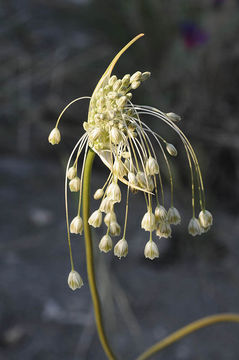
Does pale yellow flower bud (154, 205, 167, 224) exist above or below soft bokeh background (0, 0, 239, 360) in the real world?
above

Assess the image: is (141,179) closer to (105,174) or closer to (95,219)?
(95,219)

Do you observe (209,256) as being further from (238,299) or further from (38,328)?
(38,328)

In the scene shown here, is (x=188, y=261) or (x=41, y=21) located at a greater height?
(x=41, y=21)

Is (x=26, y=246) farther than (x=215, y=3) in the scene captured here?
No

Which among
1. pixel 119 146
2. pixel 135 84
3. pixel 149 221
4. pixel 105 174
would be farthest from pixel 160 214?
pixel 105 174

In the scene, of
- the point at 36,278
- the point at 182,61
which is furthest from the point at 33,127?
the point at 36,278

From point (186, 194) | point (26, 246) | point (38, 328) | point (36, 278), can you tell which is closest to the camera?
point (38, 328)

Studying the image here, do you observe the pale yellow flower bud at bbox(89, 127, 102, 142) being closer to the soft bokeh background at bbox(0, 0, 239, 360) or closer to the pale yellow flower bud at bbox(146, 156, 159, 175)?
the pale yellow flower bud at bbox(146, 156, 159, 175)

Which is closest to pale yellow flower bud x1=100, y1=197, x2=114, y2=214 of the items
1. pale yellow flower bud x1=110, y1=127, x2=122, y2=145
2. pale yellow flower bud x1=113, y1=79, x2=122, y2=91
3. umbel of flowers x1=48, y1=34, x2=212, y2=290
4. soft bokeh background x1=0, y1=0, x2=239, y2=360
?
umbel of flowers x1=48, y1=34, x2=212, y2=290
